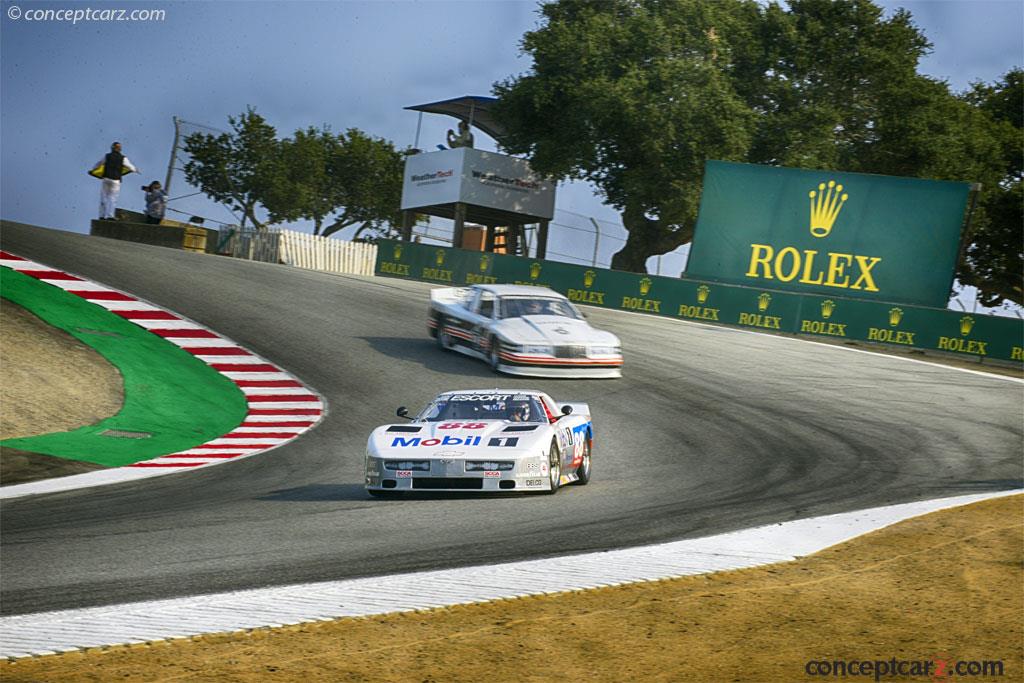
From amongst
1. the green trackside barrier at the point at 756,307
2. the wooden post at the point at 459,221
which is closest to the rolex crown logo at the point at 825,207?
the green trackside barrier at the point at 756,307

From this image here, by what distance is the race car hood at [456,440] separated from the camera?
34.9 ft

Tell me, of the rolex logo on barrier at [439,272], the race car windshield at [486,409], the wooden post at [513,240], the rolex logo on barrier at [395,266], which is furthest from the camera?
the wooden post at [513,240]

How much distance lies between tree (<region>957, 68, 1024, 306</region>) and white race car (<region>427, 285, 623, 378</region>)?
110ft

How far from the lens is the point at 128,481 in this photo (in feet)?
38.8

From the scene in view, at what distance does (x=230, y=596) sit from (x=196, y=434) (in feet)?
33.0

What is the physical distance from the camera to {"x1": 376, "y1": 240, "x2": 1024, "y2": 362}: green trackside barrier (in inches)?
1067

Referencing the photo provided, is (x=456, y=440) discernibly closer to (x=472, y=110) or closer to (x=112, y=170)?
A: (x=112, y=170)

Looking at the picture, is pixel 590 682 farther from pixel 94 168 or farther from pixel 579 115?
pixel 579 115

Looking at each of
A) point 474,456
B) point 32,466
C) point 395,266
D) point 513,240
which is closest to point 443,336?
point 32,466

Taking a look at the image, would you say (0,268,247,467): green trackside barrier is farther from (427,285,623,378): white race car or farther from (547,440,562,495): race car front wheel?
(547,440,562,495): race car front wheel

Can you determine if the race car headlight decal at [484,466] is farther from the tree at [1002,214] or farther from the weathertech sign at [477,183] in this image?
the tree at [1002,214]

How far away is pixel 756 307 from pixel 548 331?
11814 millimetres

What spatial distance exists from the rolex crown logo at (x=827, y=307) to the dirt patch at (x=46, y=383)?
729 inches

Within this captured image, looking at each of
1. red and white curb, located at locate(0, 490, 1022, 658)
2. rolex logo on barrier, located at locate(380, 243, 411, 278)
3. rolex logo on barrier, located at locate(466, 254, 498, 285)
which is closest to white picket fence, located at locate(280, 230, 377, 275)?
rolex logo on barrier, located at locate(380, 243, 411, 278)
